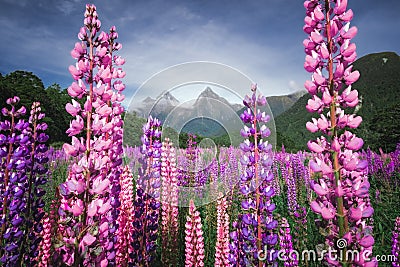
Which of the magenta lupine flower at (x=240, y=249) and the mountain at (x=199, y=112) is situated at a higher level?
the mountain at (x=199, y=112)

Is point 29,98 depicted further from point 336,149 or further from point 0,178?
point 336,149

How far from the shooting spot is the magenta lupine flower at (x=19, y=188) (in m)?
2.14

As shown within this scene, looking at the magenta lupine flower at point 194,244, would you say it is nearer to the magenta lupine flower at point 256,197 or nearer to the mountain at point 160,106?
the magenta lupine flower at point 256,197

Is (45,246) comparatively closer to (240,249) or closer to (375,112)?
(240,249)

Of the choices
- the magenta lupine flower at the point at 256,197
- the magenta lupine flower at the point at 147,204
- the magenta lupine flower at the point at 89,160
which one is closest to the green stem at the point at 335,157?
the magenta lupine flower at the point at 256,197

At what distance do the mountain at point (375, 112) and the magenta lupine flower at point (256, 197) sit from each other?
32.2 ft

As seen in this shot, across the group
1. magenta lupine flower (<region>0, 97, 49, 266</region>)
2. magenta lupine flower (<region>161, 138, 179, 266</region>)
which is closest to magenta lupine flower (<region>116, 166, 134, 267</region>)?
magenta lupine flower (<region>161, 138, 179, 266</region>)

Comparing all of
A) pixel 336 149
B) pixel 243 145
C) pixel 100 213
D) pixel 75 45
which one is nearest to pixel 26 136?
pixel 75 45

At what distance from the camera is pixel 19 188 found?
228 centimetres

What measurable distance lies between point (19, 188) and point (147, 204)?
3.51ft

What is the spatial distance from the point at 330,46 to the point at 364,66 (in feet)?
147

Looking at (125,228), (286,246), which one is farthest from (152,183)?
(286,246)

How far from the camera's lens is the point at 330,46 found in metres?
1.57

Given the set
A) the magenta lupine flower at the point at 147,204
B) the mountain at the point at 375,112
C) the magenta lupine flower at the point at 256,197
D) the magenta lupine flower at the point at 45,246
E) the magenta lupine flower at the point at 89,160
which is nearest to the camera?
the magenta lupine flower at the point at 89,160
